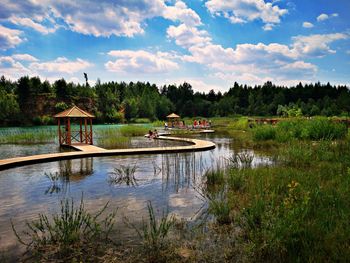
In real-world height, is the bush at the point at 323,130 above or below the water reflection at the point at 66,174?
above

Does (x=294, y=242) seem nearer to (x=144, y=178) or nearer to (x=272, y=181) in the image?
(x=272, y=181)

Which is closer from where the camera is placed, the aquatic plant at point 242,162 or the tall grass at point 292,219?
the tall grass at point 292,219

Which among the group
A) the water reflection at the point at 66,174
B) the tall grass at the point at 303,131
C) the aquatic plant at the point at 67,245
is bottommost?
the water reflection at the point at 66,174

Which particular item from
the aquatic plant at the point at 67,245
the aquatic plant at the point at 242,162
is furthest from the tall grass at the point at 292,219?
the aquatic plant at the point at 242,162

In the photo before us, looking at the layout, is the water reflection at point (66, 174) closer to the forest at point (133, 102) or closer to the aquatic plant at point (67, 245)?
the aquatic plant at point (67, 245)

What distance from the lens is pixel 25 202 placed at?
5.73m

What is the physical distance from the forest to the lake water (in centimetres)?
3791

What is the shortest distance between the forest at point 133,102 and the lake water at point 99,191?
124 feet

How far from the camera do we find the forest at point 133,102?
50.8 meters

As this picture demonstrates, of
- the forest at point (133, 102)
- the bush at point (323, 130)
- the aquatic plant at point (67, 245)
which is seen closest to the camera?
the aquatic plant at point (67, 245)

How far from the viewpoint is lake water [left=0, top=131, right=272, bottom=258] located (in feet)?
16.3

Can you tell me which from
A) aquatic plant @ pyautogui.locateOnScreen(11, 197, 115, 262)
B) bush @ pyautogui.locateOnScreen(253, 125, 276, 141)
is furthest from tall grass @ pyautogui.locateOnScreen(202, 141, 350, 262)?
bush @ pyautogui.locateOnScreen(253, 125, 276, 141)

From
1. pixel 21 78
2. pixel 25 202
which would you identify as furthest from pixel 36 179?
pixel 21 78

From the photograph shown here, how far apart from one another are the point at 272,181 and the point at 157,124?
34935 mm
